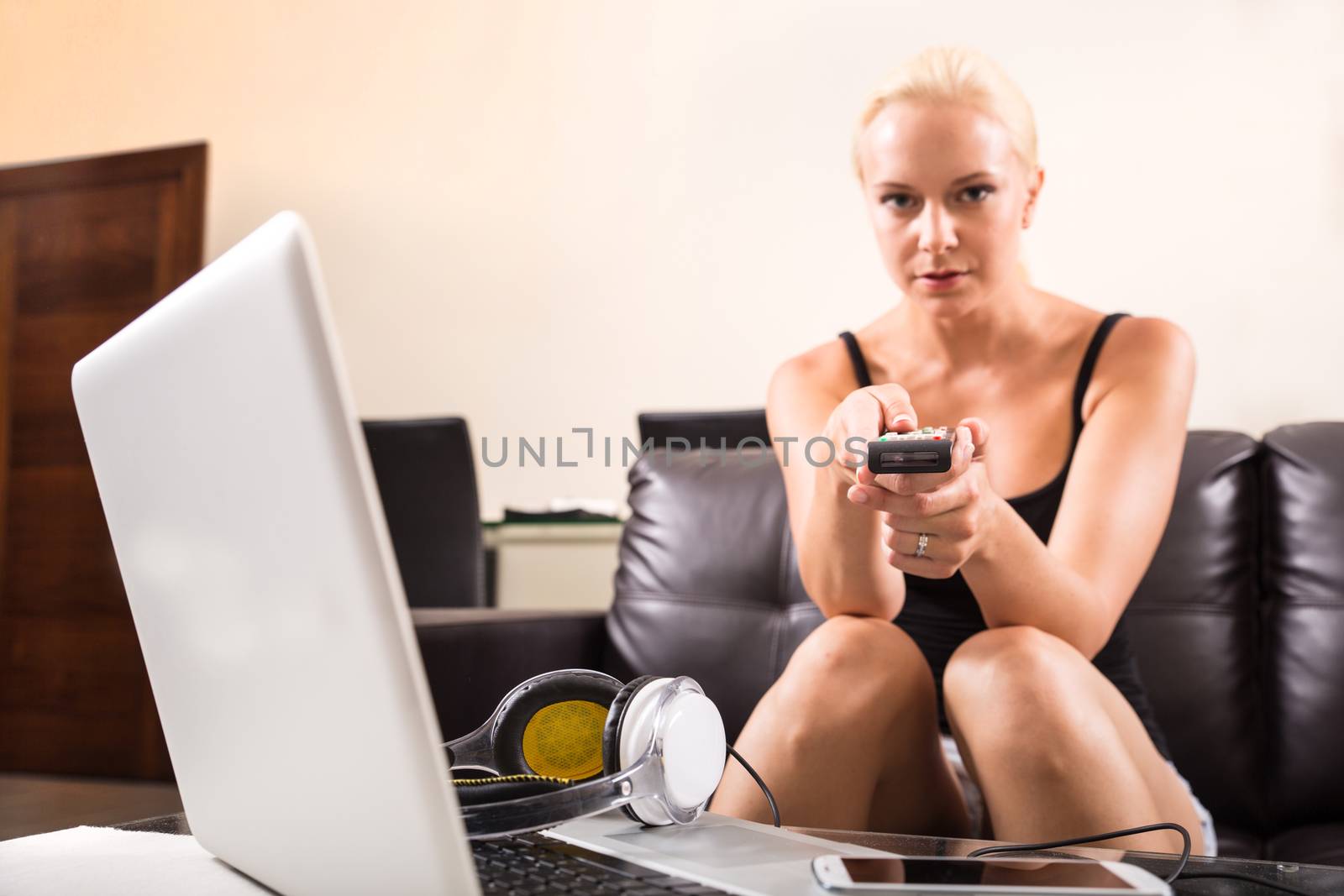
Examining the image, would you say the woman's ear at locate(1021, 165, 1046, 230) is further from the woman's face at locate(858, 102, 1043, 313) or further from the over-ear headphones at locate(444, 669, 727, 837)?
the over-ear headphones at locate(444, 669, 727, 837)

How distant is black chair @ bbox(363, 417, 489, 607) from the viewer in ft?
6.75

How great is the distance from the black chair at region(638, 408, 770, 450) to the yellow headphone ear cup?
1.12 meters

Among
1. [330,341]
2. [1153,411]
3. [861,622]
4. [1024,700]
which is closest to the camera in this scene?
[330,341]

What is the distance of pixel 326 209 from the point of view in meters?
3.28

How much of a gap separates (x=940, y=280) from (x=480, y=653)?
816 millimetres

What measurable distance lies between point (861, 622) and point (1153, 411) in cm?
50

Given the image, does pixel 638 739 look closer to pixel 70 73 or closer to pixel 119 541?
pixel 119 541

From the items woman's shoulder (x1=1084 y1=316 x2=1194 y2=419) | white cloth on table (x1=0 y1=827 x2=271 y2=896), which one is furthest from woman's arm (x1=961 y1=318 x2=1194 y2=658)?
white cloth on table (x1=0 y1=827 x2=271 y2=896)

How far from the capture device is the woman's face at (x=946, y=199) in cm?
147

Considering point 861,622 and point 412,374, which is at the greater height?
point 412,374

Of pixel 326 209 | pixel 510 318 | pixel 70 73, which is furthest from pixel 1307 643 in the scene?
pixel 70 73

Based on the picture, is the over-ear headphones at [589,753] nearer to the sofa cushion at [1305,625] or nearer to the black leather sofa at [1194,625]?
the black leather sofa at [1194,625]

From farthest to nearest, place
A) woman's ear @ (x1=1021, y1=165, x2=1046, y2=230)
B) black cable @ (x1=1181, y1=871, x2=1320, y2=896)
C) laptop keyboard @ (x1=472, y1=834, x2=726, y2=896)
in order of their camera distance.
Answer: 1. woman's ear @ (x1=1021, y1=165, x2=1046, y2=230)
2. black cable @ (x1=1181, y1=871, x2=1320, y2=896)
3. laptop keyboard @ (x1=472, y1=834, x2=726, y2=896)

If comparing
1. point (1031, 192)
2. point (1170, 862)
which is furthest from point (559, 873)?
point (1031, 192)
